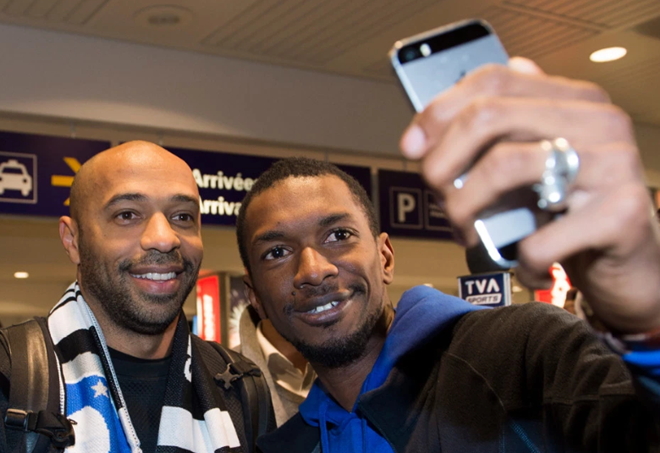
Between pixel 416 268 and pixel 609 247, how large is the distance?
13.6 metres

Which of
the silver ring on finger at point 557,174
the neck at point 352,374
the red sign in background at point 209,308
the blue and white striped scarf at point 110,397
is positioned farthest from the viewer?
the red sign in background at point 209,308

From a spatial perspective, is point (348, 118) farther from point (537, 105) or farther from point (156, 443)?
point (537, 105)

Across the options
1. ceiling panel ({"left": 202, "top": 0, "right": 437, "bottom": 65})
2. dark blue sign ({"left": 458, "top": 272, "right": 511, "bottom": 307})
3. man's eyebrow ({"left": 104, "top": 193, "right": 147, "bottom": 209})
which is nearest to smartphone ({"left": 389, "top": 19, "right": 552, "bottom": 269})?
man's eyebrow ({"left": 104, "top": 193, "right": 147, "bottom": 209})

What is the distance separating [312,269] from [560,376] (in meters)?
0.92

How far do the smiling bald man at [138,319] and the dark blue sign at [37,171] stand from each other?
284cm

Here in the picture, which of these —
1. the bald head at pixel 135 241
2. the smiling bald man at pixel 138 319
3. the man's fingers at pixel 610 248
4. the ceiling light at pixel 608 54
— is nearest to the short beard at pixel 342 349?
the smiling bald man at pixel 138 319

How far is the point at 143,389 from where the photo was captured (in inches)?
102

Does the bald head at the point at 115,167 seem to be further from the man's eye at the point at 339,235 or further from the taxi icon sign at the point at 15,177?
the taxi icon sign at the point at 15,177

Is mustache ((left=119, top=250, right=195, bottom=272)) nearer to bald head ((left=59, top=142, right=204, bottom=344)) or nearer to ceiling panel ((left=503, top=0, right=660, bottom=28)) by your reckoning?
bald head ((left=59, top=142, right=204, bottom=344))

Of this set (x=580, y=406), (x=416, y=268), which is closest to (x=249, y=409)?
(x=580, y=406)

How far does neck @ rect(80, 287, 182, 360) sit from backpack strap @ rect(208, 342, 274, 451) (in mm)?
244

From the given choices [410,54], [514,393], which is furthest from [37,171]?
[410,54]

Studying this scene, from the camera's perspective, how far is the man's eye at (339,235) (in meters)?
2.29

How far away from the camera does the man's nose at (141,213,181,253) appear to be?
2584 millimetres
